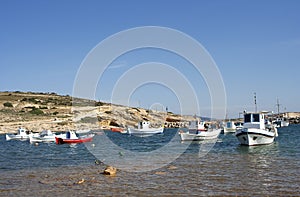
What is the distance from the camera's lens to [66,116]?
138625 millimetres

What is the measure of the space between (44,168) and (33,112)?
115489 millimetres

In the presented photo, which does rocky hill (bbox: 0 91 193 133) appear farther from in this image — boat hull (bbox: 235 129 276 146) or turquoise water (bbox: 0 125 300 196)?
turquoise water (bbox: 0 125 300 196)

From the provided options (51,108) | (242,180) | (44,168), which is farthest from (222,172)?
(51,108)

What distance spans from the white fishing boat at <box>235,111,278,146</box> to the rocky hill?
3039 inches

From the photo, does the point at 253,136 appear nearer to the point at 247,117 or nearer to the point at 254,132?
the point at 254,132

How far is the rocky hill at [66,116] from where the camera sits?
4653 inches

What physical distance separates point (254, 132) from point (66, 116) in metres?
104

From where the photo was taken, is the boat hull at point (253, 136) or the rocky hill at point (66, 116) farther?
the rocky hill at point (66, 116)

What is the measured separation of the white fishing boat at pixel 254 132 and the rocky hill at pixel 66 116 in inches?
3039

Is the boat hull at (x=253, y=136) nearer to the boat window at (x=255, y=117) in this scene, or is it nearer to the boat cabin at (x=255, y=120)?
the boat cabin at (x=255, y=120)

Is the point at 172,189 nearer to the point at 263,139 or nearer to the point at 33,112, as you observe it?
the point at 263,139

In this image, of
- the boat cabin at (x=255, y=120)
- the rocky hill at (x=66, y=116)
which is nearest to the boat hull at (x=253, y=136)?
the boat cabin at (x=255, y=120)

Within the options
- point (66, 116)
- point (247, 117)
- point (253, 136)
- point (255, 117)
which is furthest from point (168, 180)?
point (66, 116)

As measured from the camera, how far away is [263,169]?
26.1 meters
